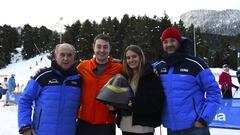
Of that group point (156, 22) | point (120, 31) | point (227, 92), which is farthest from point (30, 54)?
point (227, 92)

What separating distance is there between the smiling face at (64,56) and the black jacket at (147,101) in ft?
2.90

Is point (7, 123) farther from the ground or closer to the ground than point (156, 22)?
closer to the ground

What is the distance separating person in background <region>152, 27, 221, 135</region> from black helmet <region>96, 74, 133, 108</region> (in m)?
0.52

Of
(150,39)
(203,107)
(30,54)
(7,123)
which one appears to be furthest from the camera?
(30,54)

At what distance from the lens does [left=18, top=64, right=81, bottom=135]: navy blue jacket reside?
12.6 ft

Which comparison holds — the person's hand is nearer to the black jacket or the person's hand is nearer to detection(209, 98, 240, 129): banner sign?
the black jacket

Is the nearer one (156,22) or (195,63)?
(195,63)

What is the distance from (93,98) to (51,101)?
1.70 ft

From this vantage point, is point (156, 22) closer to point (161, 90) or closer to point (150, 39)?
point (150, 39)

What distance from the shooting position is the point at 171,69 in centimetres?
396

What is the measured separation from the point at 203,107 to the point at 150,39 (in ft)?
170

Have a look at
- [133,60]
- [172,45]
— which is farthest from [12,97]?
[172,45]

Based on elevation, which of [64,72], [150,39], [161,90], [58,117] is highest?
[150,39]

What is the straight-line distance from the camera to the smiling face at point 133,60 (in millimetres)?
4023
